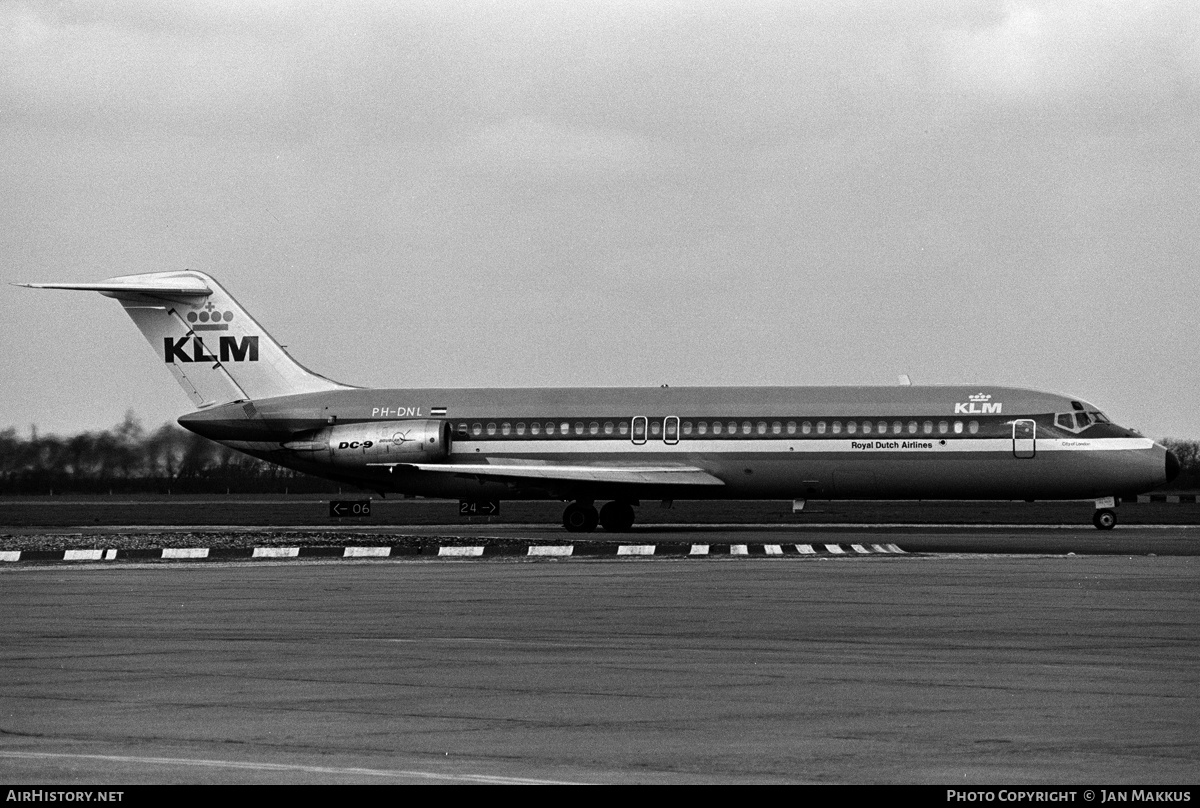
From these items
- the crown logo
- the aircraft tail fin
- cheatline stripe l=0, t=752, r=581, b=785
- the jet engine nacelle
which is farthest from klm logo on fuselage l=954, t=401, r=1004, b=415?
cheatline stripe l=0, t=752, r=581, b=785

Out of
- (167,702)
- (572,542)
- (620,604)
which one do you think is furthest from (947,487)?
(167,702)

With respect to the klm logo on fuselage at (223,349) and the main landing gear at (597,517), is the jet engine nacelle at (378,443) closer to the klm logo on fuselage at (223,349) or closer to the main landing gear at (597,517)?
the klm logo on fuselage at (223,349)

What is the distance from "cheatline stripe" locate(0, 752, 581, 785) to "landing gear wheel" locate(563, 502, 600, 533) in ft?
119

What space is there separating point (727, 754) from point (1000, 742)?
1.64 m

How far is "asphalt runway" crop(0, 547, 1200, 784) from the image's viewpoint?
941 cm

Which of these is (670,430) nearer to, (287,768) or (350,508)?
(350,508)

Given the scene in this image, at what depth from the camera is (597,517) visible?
46.6m

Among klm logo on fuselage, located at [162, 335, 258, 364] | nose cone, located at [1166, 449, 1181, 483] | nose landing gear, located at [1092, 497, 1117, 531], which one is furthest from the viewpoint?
klm logo on fuselage, located at [162, 335, 258, 364]

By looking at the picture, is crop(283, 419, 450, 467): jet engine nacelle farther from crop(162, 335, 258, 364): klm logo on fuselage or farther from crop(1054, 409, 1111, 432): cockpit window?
crop(1054, 409, 1111, 432): cockpit window

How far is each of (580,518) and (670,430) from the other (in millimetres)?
3445

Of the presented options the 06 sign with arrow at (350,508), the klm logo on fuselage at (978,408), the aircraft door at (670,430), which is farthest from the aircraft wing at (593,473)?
the klm logo on fuselage at (978,408)
